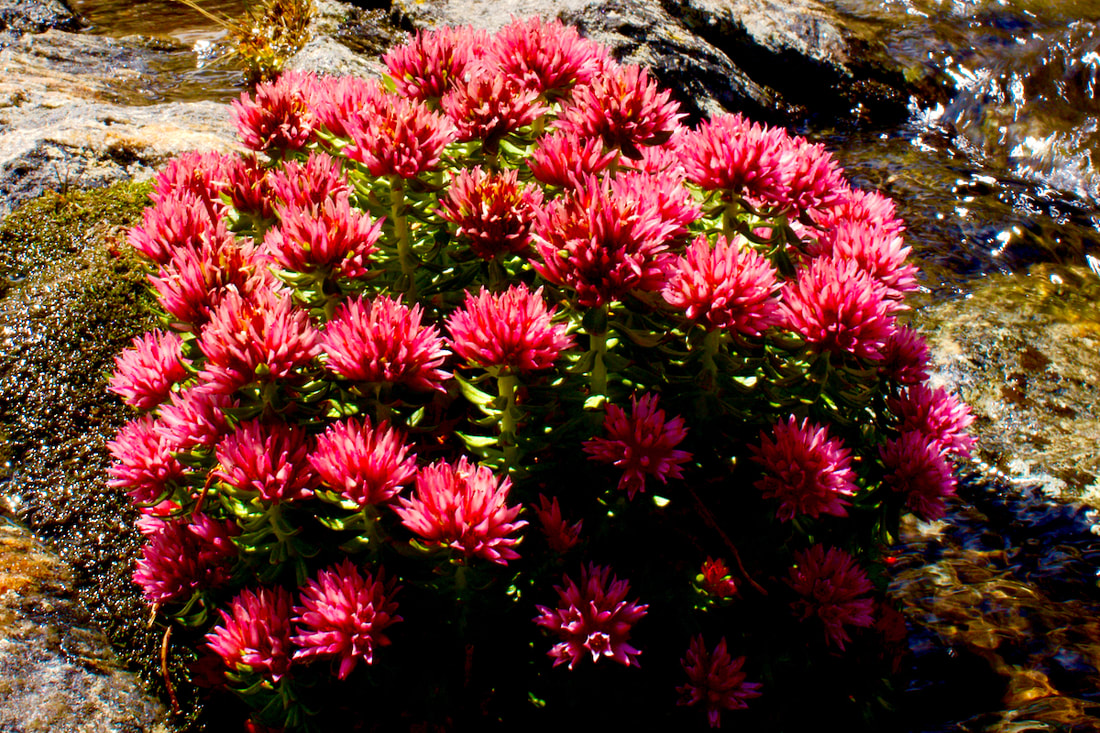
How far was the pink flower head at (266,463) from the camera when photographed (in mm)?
2400

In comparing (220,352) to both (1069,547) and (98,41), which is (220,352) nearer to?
(1069,547)

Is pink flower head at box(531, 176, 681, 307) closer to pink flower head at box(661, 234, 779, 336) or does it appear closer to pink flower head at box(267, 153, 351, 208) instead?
pink flower head at box(661, 234, 779, 336)

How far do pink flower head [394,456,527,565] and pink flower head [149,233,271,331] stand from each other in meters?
1.04

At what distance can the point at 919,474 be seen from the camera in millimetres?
2973

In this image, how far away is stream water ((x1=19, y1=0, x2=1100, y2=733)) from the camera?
3684 millimetres

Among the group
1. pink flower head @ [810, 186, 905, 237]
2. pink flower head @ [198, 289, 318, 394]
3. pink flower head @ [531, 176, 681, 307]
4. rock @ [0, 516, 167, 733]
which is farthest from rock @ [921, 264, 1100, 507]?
rock @ [0, 516, 167, 733]

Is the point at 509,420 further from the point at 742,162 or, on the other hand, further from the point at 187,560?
the point at 187,560

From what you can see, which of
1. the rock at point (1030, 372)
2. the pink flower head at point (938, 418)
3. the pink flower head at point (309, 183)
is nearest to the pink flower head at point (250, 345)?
the pink flower head at point (309, 183)

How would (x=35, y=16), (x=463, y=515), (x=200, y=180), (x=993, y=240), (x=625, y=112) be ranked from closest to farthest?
(x=463, y=515) < (x=625, y=112) < (x=200, y=180) < (x=993, y=240) < (x=35, y=16)

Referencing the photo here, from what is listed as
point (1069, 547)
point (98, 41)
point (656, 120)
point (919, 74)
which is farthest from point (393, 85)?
point (98, 41)

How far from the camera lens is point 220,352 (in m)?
2.42

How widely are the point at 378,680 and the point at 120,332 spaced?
8.41 feet

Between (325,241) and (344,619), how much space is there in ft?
4.10

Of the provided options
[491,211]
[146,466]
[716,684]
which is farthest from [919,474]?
[146,466]
